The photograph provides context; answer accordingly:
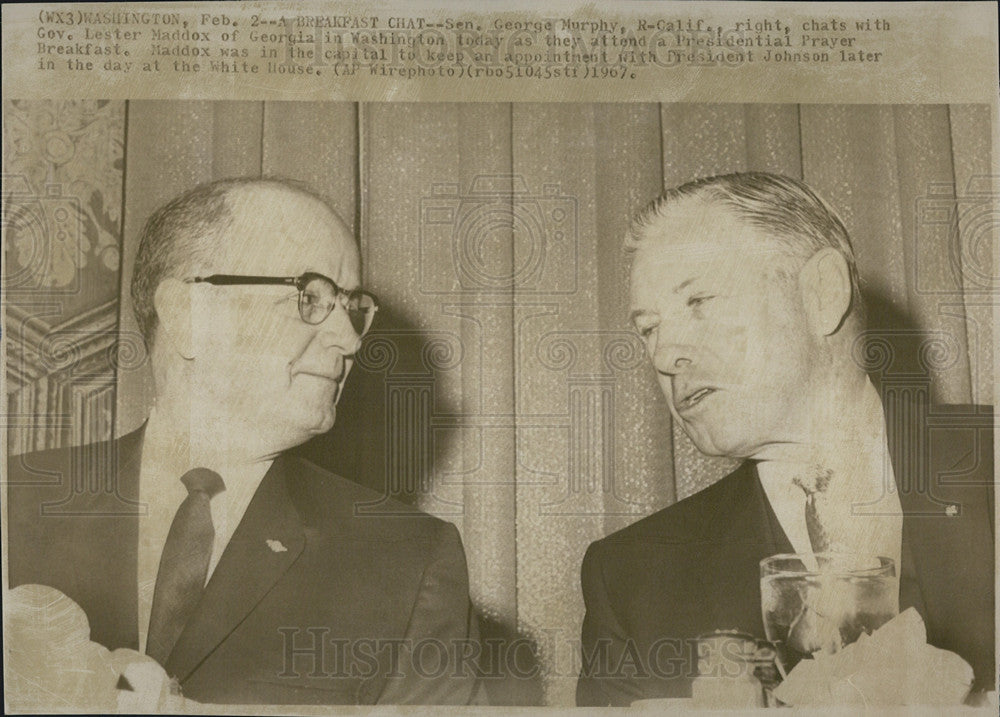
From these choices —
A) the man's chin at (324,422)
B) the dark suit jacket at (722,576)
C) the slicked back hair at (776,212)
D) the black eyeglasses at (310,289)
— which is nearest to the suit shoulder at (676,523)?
the dark suit jacket at (722,576)

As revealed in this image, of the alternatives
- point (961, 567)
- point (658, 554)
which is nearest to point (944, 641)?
point (961, 567)

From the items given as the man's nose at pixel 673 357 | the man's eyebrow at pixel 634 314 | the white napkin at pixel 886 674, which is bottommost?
the white napkin at pixel 886 674

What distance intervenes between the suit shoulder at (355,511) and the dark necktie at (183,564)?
29 cm

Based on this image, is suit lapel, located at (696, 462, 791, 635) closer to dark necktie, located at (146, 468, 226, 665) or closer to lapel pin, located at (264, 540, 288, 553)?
lapel pin, located at (264, 540, 288, 553)

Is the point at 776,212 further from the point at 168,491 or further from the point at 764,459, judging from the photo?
the point at 168,491

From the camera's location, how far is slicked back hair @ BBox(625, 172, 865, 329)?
4.00 meters

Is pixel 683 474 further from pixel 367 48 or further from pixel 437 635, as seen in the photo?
pixel 367 48

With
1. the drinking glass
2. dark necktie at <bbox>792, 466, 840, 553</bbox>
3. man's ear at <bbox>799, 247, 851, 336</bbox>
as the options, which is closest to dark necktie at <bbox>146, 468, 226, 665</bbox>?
the drinking glass

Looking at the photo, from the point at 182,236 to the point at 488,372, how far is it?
1.17m

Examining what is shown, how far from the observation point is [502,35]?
4086 mm

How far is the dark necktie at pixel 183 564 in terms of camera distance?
3.88 m

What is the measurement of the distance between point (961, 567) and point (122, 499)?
2.90 m

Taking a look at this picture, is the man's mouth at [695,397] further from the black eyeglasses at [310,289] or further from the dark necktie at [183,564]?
the dark necktie at [183,564]

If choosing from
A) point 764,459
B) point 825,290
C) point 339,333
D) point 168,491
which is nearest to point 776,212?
point 825,290
